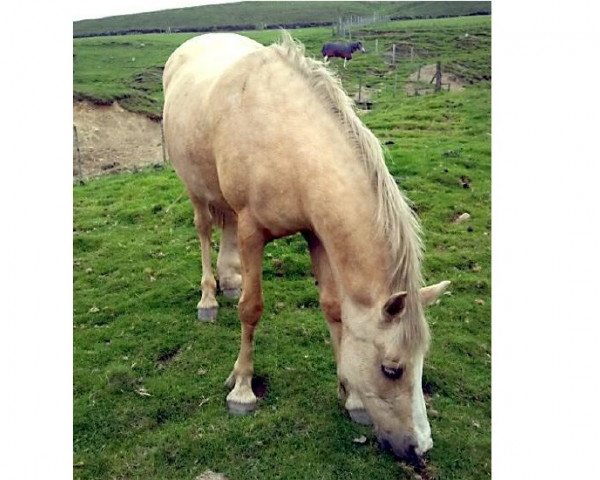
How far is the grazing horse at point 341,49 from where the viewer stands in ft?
15.7

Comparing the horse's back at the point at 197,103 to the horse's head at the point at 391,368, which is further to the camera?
the horse's back at the point at 197,103

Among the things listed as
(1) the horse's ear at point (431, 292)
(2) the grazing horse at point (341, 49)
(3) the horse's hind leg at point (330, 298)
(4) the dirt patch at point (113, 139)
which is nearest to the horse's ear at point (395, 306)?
(1) the horse's ear at point (431, 292)

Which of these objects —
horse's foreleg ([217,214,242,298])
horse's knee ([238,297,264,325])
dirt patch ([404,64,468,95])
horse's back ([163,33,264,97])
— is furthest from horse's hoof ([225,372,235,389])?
dirt patch ([404,64,468,95])

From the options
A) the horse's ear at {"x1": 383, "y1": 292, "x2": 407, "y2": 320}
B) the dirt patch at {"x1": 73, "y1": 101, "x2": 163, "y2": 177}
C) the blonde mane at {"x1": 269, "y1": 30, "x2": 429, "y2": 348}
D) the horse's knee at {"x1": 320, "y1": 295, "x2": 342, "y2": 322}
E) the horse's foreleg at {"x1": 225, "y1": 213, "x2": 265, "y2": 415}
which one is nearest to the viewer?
the horse's ear at {"x1": 383, "y1": 292, "x2": 407, "y2": 320}

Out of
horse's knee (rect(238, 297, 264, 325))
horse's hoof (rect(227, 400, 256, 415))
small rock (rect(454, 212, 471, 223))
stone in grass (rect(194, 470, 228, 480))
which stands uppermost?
small rock (rect(454, 212, 471, 223))

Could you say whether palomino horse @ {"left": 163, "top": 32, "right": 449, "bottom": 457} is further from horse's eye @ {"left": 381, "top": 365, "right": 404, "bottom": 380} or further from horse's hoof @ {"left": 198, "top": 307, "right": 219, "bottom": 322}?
horse's hoof @ {"left": 198, "top": 307, "right": 219, "bottom": 322}

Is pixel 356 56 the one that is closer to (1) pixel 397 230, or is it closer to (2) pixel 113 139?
(1) pixel 397 230

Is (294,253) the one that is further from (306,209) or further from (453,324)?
Result: (306,209)

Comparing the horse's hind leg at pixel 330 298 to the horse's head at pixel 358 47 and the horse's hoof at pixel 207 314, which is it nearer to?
the horse's hoof at pixel 207 314

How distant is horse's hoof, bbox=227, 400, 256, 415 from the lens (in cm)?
406

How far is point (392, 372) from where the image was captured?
322cm

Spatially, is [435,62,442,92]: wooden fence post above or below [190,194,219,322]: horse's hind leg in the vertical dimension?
above

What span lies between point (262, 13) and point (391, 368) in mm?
Result: 3358

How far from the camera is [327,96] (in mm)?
3512
